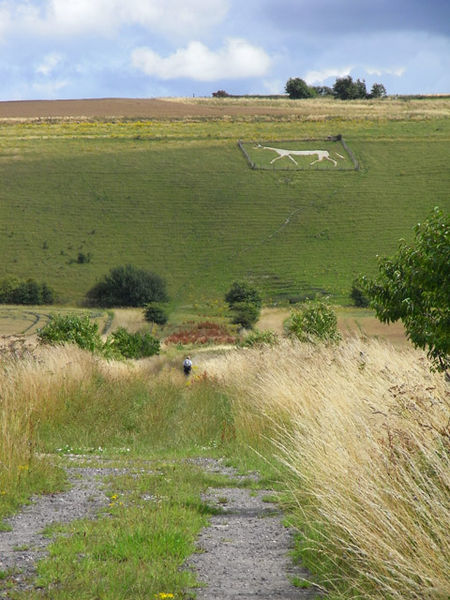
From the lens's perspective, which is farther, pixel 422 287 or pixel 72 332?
pixel 72 332

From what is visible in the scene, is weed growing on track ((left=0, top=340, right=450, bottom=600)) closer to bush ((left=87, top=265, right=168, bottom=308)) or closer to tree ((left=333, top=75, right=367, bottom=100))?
bush ((left=87, top=265, right=168, bottom=308))

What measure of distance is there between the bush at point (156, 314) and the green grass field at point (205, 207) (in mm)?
6912

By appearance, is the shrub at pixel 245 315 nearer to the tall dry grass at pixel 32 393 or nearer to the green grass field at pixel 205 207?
the green grass field at pixel 205 207

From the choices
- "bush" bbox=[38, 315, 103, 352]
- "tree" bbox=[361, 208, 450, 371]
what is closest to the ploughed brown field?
"bush" bbox=[38, 315, 103, 352]

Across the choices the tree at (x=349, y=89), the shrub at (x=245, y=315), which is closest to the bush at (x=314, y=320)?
the shrub at (x=245, y=315)

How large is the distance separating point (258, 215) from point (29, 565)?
230ft

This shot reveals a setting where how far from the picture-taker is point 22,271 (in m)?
63.6

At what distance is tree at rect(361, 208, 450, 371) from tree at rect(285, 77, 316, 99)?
13786cm

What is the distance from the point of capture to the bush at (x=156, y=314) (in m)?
52.2

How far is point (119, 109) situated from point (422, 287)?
372 feet

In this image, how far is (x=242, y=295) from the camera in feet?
191

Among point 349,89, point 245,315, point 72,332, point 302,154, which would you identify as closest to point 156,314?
point 245,315

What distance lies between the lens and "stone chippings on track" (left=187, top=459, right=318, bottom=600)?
15.0ft

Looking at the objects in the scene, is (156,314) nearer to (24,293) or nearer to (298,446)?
(24,293)
